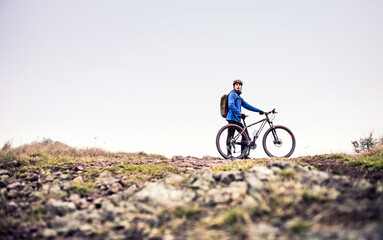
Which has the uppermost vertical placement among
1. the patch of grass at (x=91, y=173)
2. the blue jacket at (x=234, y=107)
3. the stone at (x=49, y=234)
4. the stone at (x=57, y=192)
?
the blue jacket at (x=234, y=107)

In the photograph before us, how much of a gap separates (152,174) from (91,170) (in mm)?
1970

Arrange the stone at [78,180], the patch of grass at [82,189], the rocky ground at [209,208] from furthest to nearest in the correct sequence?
the stone at [78,180]
the patch of grass at [82,189]
the rocky ground at [209,208]

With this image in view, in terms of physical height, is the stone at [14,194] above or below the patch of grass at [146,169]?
below

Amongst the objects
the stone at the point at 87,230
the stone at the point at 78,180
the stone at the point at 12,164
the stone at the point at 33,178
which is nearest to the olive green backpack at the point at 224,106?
the stone at the point at 78,180

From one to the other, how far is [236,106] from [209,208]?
23.1ft

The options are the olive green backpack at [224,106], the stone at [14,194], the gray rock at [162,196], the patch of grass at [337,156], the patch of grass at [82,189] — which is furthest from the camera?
the olive green backpack at [224,106]

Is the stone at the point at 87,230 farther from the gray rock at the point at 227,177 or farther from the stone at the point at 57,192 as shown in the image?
the gray rock at the point at 227,177

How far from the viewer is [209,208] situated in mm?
4348

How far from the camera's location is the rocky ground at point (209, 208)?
340 centimetres

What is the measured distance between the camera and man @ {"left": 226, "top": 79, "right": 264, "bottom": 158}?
10.6m

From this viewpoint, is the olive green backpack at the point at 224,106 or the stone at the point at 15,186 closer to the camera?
the stone at the point at 15,186

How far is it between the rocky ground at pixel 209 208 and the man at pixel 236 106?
508 cm

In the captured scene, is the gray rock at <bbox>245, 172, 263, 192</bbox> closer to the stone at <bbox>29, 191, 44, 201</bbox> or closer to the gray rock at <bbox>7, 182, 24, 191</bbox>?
the stone at <bbox>29, 191, 44, 201</bbox>

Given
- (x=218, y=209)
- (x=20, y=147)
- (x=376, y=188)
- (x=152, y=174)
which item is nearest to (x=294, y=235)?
(x=218, y=209)
